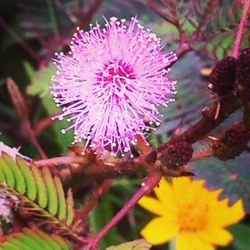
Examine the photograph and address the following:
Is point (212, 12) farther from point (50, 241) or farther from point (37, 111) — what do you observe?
point (37, 111)

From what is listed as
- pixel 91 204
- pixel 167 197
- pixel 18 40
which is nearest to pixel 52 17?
pixel 18 40

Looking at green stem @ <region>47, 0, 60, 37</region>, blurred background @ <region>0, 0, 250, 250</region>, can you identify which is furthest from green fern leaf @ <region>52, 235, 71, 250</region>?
green stem @ <region>47, 0, 60, 37</region>

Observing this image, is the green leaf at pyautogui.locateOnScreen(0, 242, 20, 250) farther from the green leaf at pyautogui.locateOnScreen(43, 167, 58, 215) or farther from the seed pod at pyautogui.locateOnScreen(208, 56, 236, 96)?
the seed pod at pyautogui.locateOnScreen(208, 56, 236, 96)

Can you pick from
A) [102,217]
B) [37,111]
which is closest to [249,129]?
[102,217]

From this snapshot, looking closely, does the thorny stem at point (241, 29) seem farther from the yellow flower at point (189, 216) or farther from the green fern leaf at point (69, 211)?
the yellow flower at point (189, 216)

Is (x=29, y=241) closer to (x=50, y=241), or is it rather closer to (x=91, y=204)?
(x=50, y=241)
